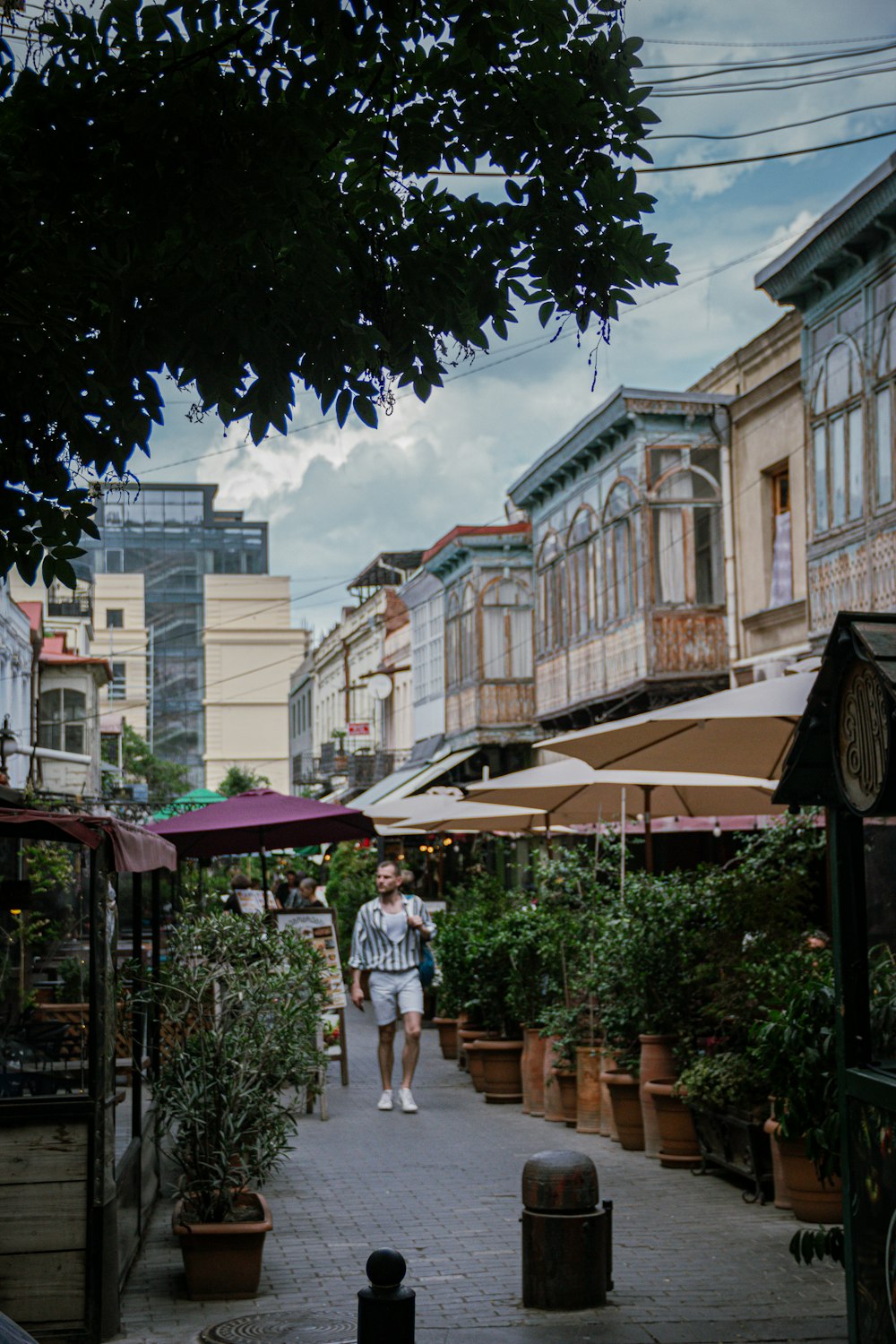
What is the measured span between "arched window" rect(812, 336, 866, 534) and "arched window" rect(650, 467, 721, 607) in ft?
15.7

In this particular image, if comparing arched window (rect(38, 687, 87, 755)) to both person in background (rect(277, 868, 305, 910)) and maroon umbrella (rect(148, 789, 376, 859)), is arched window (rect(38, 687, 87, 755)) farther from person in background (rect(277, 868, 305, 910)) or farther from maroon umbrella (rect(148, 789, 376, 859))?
maroon umbrella (rect(148, 789, 376, 859))

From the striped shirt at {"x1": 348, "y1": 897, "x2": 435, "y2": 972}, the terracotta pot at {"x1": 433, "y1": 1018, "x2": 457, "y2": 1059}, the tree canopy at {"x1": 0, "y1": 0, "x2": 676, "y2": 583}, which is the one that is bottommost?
the terracotta pot at {"x1": 433, "y1": 1018, "x2": 457, "y2": 1059}

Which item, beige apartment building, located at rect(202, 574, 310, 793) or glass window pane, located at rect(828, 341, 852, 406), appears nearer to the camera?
glass window pane, located at rect(828, 341, 852, 406)

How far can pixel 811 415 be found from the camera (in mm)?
21484

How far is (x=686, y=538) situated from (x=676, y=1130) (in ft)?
55.0

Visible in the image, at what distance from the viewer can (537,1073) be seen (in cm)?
1341

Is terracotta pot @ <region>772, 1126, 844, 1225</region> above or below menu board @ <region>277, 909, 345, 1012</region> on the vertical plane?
below

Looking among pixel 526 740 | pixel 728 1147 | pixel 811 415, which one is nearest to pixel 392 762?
pixel 526 740

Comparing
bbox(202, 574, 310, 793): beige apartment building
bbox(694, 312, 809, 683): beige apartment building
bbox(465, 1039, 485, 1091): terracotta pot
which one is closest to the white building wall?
bbox(694, 312, 809, 683): beige apartment building

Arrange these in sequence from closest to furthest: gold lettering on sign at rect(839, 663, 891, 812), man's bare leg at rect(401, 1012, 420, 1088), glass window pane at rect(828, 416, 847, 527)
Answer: gold lettering on sign at rect(839, 663, 891, 812) → man's bare leg at rect(401, 1012, 420, 1088) → glass window pane at rect(828, 416, 847, 527)

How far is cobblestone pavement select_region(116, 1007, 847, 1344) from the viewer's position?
6805 millimetres

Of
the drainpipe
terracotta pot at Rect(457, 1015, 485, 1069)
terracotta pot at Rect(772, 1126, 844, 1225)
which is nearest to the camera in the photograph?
terracotta pot at Rect(772, 1126, 844, 1225)

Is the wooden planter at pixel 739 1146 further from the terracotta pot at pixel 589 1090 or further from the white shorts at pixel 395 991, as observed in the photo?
the white shorts at pixel 395 991

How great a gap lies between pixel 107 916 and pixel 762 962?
4056mm
